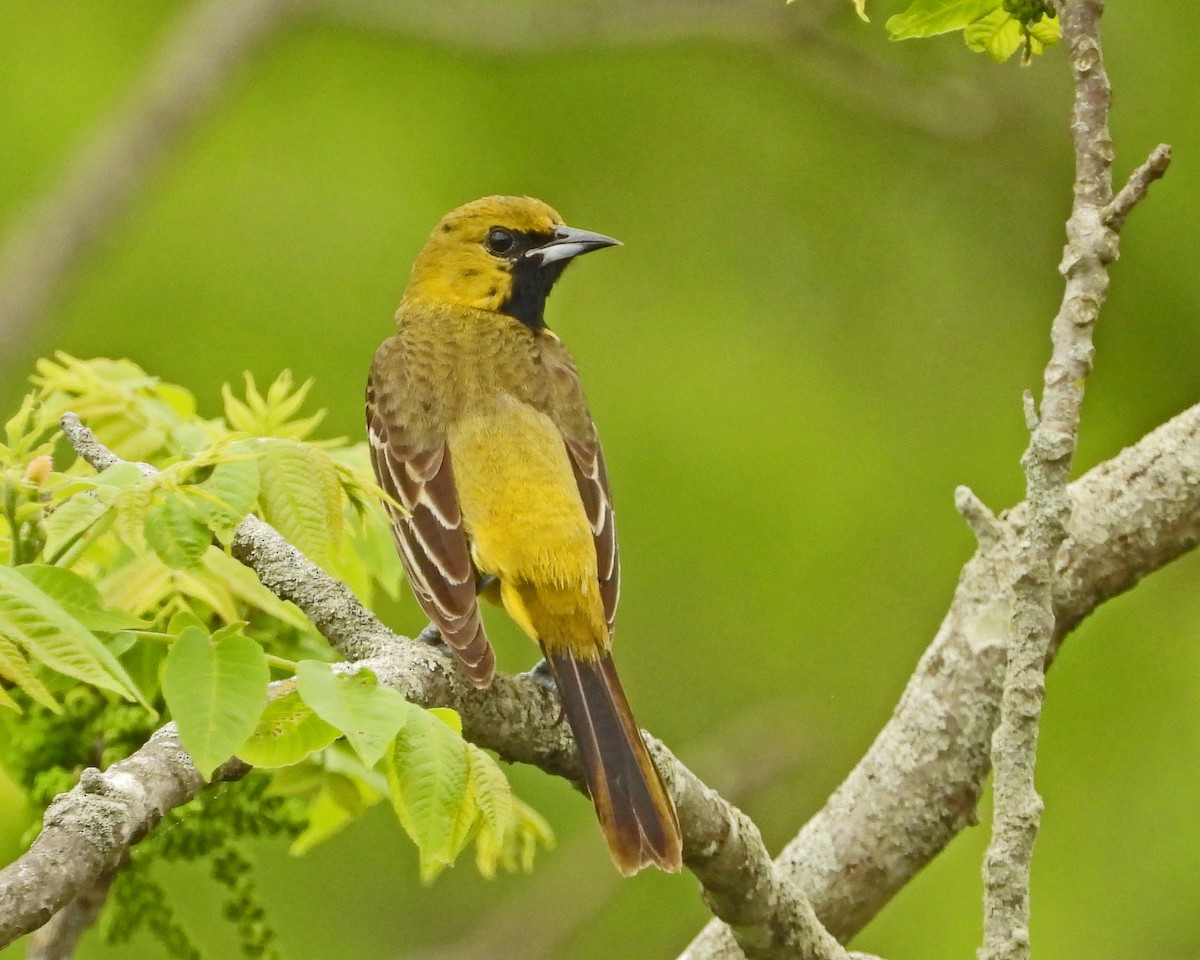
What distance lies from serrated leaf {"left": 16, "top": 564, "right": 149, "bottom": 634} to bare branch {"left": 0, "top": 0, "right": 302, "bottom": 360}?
5540mm

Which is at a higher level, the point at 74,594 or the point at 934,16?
the point at 934,16

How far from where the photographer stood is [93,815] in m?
2.25

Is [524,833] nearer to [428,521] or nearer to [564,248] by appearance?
[428,521]

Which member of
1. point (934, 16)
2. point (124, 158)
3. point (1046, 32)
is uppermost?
point (124, 158)

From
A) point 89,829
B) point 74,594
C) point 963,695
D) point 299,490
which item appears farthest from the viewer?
point 963,695

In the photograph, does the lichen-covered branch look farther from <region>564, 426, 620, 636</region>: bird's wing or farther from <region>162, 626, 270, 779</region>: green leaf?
<region>162, 626, 270, 779</region>: green leaf

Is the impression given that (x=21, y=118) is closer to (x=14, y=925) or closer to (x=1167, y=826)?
(x=1167, y=826)

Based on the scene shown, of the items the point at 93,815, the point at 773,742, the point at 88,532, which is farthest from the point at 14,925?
the point at 773,742

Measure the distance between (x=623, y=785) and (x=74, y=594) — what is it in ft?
3.78

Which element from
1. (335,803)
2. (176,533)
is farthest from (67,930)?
(176,533)

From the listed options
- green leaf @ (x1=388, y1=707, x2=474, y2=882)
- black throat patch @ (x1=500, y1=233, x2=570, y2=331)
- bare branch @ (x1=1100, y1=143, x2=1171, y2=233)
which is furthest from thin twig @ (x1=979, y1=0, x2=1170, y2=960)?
black throat patch @ (x1=500, y1=233, x2=570, y2=331)

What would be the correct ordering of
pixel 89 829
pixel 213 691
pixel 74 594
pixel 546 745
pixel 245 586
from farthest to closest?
pixel 546 745 < pixel 245 586 < pixel 74 594 < pixel 213 691 < pixel 89 829

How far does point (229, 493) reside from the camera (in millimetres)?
2848

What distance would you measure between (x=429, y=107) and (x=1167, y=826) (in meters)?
4.96
